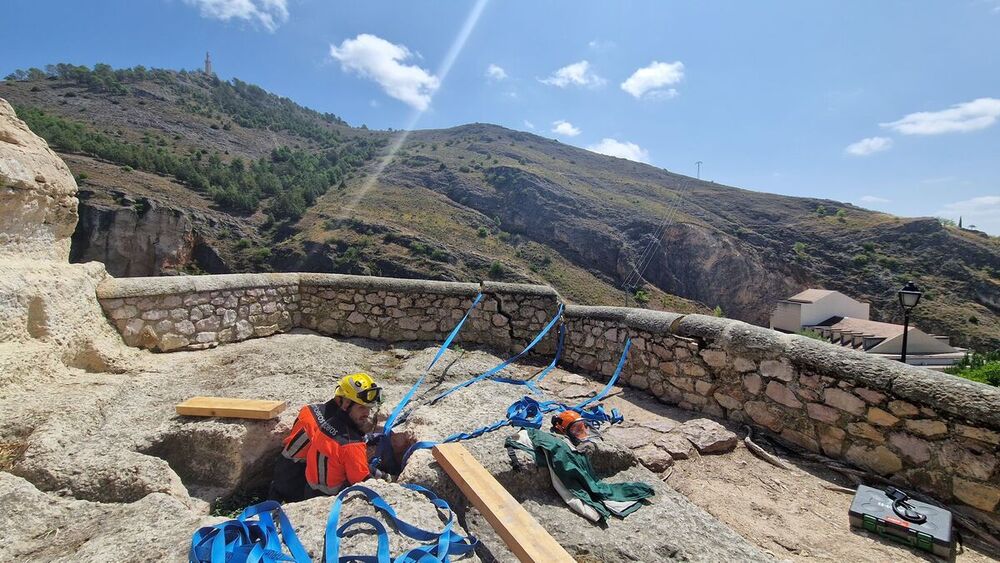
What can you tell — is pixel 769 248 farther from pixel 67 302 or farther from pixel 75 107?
pixel 75 107

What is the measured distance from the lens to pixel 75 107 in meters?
45.9

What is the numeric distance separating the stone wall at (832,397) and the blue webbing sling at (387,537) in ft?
9.73

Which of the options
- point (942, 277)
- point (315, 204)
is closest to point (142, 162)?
point (315, 204)

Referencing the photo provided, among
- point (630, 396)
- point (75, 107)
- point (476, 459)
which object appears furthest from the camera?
point (75, 107)

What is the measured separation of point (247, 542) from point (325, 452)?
0.99m

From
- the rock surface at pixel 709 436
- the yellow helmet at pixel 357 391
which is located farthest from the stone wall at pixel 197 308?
the rock surface at pixel 709 436

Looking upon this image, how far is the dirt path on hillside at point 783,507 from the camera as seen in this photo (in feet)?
7.89

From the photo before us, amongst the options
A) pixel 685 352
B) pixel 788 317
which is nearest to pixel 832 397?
pixel 685 352

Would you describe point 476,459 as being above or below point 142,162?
below

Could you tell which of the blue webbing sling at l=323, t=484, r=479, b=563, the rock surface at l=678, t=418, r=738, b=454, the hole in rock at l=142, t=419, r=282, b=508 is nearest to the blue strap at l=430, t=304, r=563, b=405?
the hole in rock at l=142, t=419, r=282, b=508

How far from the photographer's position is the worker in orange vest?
2.84 meters

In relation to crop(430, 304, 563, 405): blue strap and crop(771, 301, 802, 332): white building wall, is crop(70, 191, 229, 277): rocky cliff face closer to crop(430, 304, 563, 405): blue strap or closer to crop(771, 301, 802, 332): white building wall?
crop(430, 304, 563, 405): blue strap

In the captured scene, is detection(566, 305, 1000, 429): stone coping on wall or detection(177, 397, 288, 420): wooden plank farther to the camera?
detection(177, 397, 288, 420): wooden plank

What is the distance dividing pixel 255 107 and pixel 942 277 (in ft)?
315
